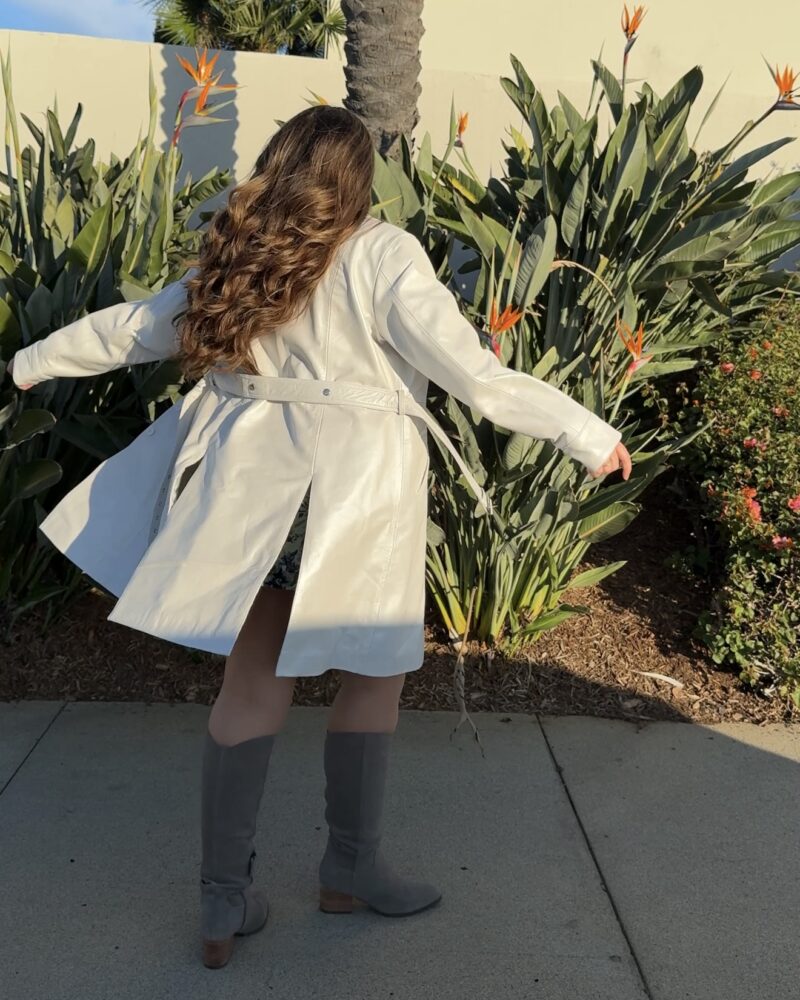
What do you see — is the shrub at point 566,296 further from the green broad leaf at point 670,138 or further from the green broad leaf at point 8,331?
the green broad leaf at point 8,331

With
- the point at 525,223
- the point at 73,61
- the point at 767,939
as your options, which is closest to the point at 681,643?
the point at 767,939

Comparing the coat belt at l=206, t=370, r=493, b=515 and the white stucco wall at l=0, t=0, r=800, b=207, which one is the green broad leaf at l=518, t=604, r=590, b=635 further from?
the white stucco wall at l=0, t=0, r=800, b=207

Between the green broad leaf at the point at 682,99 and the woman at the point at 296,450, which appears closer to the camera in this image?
the woman at the point at 296,450

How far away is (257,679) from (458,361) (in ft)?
2.56

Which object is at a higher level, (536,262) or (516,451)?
(536,262)

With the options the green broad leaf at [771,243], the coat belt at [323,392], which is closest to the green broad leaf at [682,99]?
the green broad leaf at [771,243]

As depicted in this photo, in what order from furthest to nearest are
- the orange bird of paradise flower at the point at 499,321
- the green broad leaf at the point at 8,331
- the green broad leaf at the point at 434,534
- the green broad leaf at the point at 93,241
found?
1. the green broad leaf at the point at 434,534
2. the green broad leaf at the point at 93,241
3. the green broad leaf at the point at 8,331
4. the orange bird of paradise flower at the point at 499,321

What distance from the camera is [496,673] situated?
3.33m

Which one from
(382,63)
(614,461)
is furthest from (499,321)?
(382,63)

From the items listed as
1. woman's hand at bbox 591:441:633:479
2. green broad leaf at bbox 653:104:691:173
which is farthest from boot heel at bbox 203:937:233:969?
green broad leaf at bbox 653:104:691:173

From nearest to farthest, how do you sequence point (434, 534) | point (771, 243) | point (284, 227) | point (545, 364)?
point (284, 227), point (545, 364), point (434, 534), point (771, 243)

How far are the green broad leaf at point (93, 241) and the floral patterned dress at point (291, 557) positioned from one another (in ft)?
5.47

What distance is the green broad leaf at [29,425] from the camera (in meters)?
2.75

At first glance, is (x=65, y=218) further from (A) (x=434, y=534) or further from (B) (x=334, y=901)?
(B) (x=334, y=901)
